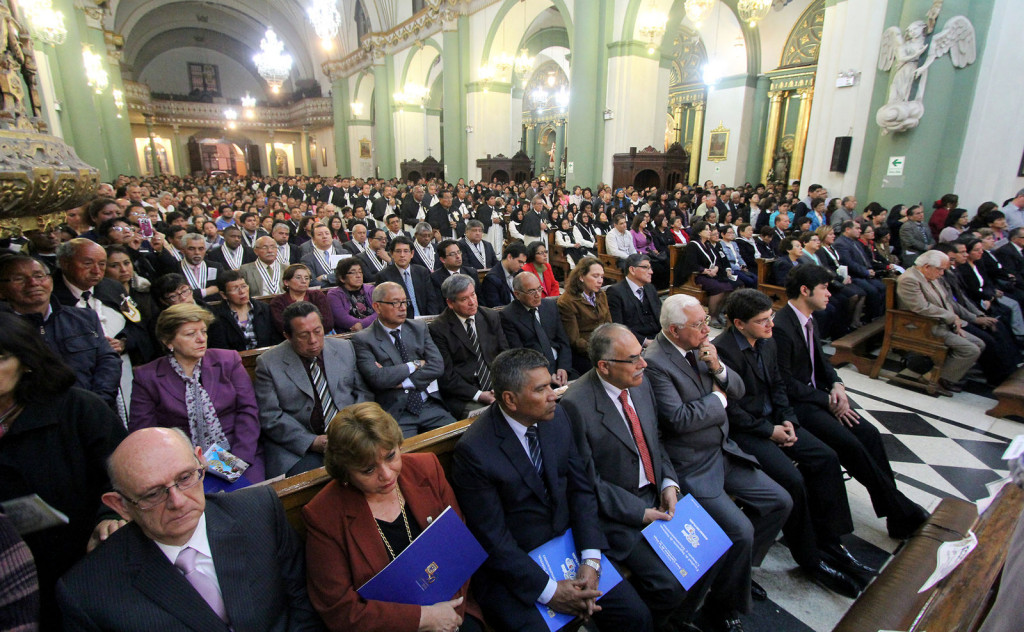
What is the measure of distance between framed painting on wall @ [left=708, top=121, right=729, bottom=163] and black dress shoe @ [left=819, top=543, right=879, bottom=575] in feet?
52.6

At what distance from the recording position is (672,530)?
2.07 meters

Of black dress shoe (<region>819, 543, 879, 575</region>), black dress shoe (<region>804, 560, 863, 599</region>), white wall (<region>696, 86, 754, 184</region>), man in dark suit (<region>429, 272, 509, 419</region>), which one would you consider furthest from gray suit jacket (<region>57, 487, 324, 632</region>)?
white wall (<region>696, 86, 754, 184</region>)

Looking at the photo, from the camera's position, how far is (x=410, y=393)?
2979mm

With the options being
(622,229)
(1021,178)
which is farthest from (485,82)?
(1021,178)

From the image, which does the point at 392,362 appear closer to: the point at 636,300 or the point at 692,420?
the point at 692,420

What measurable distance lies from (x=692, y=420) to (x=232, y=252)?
16.8ft

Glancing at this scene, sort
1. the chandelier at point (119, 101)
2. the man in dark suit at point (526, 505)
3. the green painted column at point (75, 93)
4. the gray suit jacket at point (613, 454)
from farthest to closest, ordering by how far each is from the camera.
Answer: the chandelier at point (119, 101) → the green painted column at point (75, 93) → the gray suit jacket at point (613, 454) → the man in dark suit at point (526, 505)

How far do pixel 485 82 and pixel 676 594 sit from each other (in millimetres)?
16359

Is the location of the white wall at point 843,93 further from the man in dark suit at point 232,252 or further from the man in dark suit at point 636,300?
the man in dark suit at point 232,252

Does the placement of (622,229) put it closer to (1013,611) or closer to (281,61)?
(1013,611)

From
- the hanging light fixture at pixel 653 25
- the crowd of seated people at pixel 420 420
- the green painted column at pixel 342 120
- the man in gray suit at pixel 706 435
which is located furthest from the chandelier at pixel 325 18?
the man in gray suit at pixel 706 435

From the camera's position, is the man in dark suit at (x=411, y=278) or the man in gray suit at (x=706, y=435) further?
the man in dark suit at (x=411, y=278)

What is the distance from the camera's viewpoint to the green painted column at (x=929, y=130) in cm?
725

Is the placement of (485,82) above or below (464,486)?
above
